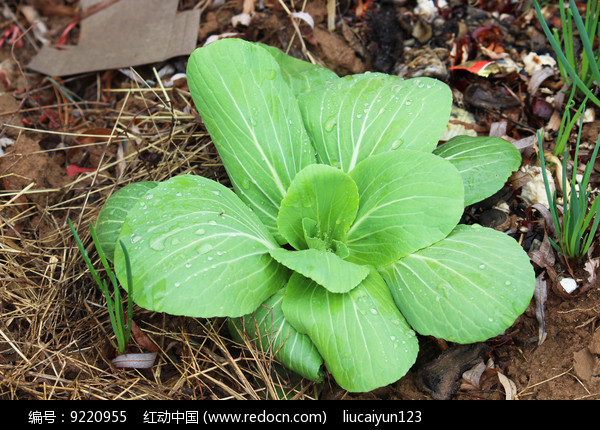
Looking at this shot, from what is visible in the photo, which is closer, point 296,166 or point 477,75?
point 296,166

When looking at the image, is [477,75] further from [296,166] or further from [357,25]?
[296,166]

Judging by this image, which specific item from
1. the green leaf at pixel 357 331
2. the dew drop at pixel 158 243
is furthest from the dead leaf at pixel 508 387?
the dew drop at pixel 158 243

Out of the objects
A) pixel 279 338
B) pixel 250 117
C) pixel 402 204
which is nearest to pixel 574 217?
pixel 402 204

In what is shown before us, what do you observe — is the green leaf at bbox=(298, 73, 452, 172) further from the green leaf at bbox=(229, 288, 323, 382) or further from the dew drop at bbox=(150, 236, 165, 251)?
the dew drop at bbox=(150, 236, 165, 251)

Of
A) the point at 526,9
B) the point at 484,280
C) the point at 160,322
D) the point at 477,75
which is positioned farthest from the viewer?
the point at 526,9

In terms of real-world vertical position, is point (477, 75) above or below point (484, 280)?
above

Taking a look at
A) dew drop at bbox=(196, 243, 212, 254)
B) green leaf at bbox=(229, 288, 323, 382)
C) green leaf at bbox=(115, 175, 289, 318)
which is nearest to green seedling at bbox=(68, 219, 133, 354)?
green leaf at bbox=(115, 175, 289, 318)

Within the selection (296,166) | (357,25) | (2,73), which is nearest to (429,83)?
(296,166)
